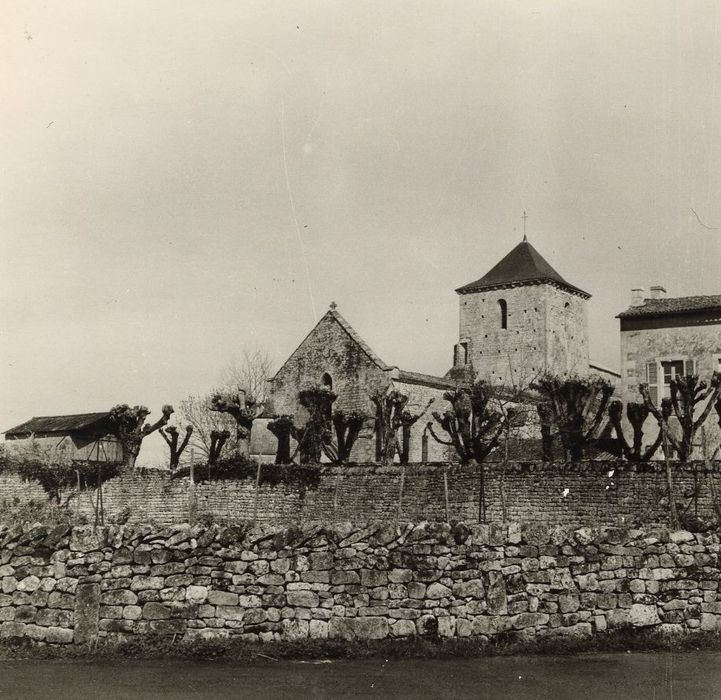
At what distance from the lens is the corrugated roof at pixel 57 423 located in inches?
1987

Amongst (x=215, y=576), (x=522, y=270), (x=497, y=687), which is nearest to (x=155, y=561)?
(x=215, y=576)

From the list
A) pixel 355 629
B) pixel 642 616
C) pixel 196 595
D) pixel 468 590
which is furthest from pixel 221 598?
pixel 642 616

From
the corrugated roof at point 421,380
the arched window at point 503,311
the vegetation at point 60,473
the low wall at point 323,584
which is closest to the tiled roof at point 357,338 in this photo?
the corrugated roof at point 421,380

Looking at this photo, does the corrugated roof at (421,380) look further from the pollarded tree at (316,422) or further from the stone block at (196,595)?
the stone block at (196,595)

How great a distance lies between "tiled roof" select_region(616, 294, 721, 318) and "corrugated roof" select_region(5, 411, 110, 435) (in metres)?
28.4

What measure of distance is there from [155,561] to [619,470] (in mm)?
13460

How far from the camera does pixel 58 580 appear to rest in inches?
409

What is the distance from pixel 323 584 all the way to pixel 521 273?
4941cm

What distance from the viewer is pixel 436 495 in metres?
23.8

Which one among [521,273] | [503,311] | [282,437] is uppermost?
[521,273]

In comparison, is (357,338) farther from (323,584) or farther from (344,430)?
(323,584)

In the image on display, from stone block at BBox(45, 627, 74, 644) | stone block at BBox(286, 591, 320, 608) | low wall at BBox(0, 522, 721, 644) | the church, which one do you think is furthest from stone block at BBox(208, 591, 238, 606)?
the church

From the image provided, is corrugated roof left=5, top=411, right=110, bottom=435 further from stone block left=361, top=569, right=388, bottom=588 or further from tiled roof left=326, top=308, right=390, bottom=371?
stone block left=361, top=569, right=388, bottom=588

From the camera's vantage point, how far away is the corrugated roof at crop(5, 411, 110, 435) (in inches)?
1987
